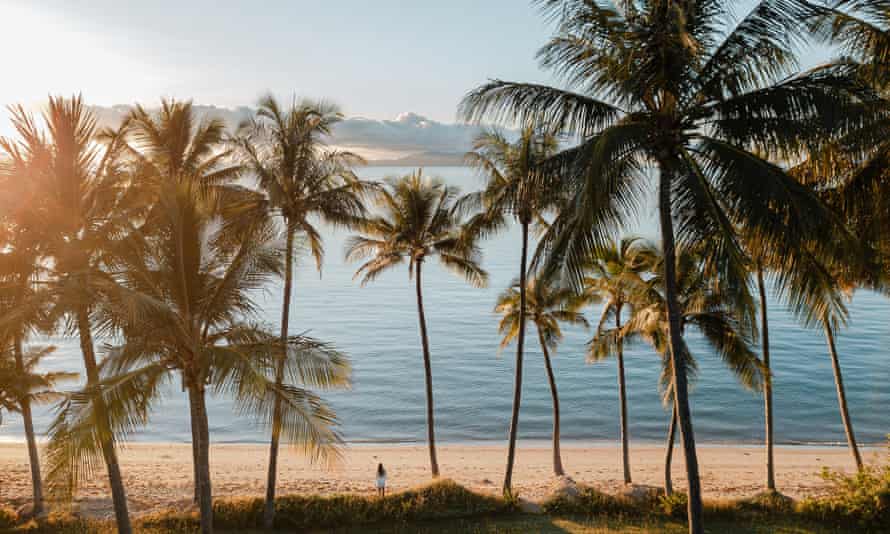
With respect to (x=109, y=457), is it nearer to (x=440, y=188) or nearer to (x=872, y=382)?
(x=440, y=188)

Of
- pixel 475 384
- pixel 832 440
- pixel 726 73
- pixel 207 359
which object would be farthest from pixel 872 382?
A: pixel 207 359

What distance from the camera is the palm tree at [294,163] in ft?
49.2

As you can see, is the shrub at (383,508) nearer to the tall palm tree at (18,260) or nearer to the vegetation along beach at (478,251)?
the vegetation along beach at (478,251)

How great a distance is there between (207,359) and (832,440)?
3557 centimetres

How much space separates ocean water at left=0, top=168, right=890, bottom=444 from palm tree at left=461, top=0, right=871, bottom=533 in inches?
477

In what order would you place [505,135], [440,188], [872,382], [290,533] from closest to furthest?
1. [290,533]
2. [505,135]
3. [440,188]
4. [872,382]

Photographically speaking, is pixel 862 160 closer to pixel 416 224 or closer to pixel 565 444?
pixel 416 224

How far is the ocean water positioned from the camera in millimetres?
35719

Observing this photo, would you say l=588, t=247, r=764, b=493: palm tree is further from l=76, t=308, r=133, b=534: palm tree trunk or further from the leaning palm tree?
l=76, t=308, r=133, b=534: palm tree trunk

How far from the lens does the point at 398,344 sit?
186ft

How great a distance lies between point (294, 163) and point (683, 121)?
9414 millimetres

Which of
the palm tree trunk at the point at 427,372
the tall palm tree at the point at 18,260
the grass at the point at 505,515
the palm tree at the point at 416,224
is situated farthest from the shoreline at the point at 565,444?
the tall palm tree at the point at 18,260

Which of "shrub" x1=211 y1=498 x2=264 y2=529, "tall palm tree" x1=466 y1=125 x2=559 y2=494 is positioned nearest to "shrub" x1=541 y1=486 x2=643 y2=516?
"tall palm tree" x1=466 y1=125 x2=559 y2=494

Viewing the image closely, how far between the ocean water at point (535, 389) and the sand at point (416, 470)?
3.13 meters
